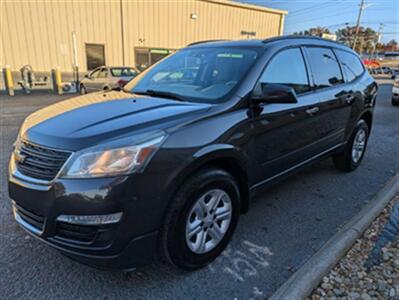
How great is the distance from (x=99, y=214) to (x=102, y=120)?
0.69 m

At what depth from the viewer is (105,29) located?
59.3 feet

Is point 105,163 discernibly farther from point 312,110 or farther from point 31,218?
point 312,110

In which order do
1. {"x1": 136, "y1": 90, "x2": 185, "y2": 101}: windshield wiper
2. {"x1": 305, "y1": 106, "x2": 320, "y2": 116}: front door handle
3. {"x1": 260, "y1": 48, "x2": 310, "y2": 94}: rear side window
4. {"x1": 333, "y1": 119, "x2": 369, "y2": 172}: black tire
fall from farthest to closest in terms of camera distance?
{"x1": 333, "y1": 119, "x2": 369, "y2": 172}: black tire
{"x1": 305, "y1": 106, "x2": 320, "y2": 116}: front door handle
{"x1": 260, "y1": 48, "x2": 310, "y2": 94}: rear side window
{"x1": 136, "y1": 90, "x2": 185, "y2": 101}: windshield wiper

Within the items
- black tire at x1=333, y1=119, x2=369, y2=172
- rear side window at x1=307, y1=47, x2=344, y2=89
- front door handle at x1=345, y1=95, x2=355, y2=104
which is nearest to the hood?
rear side window at x1=307, y1=47, x2=344, y2=89

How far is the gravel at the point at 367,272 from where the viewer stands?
2.12m

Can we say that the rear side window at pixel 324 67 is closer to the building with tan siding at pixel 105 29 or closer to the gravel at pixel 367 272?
the gravel at pixel 367 272

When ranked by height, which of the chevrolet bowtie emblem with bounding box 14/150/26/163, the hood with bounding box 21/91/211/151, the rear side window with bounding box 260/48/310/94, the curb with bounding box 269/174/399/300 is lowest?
the curb with bounding box 269/174/399/300

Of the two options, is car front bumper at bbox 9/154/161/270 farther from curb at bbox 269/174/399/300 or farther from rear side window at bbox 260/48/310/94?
rear side window at bbox 260/48/310/94

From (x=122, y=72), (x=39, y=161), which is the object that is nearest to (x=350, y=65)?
(x=39, y=161)

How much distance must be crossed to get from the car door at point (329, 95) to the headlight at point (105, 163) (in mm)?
2464

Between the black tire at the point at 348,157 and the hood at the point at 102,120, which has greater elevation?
the hood at the point at 102,120

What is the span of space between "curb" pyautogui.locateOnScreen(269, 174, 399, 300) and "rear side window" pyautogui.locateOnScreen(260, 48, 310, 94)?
4.75 feet

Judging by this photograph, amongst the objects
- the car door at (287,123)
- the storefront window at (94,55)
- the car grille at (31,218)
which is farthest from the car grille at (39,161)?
the storefront window at (94,55)

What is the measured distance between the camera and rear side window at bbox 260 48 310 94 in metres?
2.85
